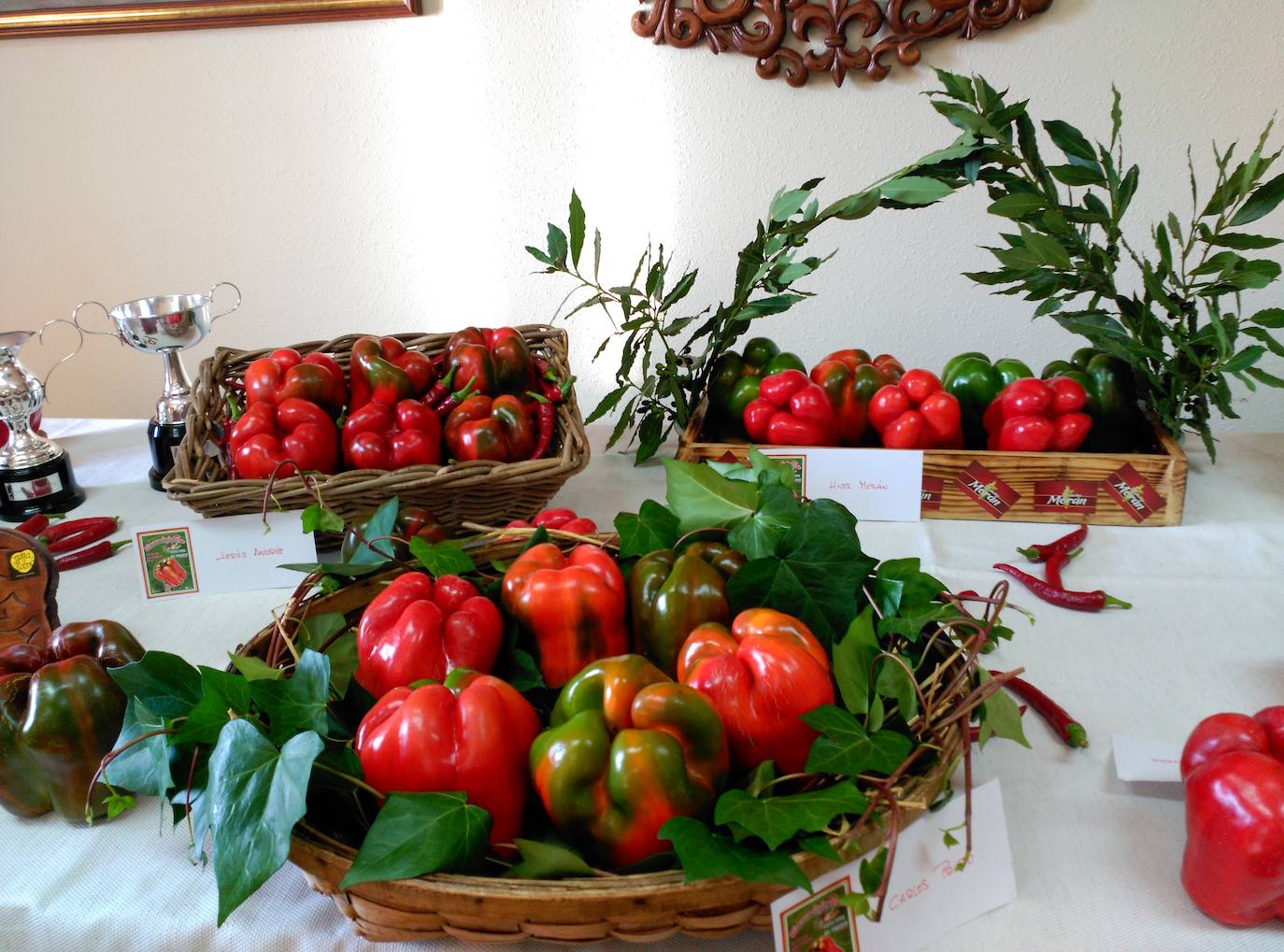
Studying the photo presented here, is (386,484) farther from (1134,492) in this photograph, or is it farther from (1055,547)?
(1134,492)

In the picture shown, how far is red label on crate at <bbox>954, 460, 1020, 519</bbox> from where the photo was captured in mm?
1274

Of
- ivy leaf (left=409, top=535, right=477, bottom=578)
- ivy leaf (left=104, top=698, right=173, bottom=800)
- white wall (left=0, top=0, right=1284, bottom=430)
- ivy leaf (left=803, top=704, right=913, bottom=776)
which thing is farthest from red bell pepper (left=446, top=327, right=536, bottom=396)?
white wall (left=0, top=0, right=1284, bottom=430)

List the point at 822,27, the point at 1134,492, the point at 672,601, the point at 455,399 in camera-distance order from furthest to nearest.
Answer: the point at 822,27 → the point at 455,399 → the point at 1134,492 → the point at 672,601

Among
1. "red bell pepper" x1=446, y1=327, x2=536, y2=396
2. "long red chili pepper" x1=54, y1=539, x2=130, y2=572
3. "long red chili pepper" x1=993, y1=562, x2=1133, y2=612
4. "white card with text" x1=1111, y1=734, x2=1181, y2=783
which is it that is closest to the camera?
"white card with text" x1=1111, y1=734, x2=1181, y2=783

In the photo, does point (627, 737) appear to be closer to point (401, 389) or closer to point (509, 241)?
point (401, 389)

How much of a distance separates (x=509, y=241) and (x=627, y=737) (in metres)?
2.07

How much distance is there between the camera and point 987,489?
1.28 meters

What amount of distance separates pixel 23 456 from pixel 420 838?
1154 millimetres

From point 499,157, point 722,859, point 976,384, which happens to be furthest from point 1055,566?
point 499,157

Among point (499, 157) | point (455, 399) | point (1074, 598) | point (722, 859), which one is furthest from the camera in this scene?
point (499, 157)

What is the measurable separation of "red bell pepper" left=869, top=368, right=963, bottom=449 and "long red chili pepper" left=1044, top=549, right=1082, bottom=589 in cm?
22

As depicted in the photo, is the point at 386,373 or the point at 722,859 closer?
the point at 722,859

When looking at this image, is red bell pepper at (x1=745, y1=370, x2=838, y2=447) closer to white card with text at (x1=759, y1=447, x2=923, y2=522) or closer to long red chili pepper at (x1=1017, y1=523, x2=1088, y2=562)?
white card with text at (x1=759, y1=447, x2=923, y2=522)

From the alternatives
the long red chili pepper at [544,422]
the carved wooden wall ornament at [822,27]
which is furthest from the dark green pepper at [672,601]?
the carved wooden wall ornament at [822,27]
